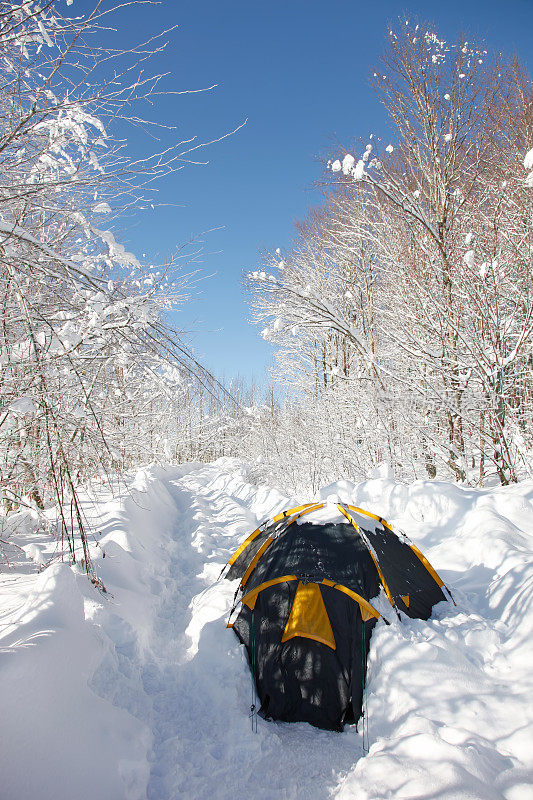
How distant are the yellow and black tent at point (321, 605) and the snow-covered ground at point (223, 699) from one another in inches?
5.5

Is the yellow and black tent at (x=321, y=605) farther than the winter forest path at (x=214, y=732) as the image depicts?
Yes

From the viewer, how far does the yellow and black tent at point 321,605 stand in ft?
10.8

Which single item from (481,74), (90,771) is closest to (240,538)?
(90,771)

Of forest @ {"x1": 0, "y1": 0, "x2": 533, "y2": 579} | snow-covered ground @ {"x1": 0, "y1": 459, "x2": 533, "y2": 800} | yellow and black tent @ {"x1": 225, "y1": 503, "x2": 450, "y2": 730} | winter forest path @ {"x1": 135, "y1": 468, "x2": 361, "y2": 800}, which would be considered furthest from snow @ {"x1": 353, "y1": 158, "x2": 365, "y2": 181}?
winter forest path @ {"x1": 135, "y1": 468, "x2": 361, "y2": 800}

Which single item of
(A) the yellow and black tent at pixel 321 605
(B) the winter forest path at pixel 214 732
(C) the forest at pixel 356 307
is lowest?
(B) the winter forest path at pixel 214 732

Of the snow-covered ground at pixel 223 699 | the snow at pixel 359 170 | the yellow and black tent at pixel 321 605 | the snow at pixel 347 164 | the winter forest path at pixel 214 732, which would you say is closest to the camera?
the snow-covered ground at pixel 223 699

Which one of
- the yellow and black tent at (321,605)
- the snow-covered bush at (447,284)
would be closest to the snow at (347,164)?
the snow-covered bush at (447,284)

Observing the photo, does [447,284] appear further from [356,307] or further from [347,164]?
[356,307]

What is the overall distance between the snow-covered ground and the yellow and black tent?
14cm

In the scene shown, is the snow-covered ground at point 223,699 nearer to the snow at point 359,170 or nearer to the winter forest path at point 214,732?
the winter forest path at point 214,732

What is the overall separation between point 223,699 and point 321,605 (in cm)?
114

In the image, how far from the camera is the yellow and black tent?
3285 millimetres

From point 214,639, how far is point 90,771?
177cm

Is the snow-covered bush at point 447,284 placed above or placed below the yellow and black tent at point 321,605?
above
